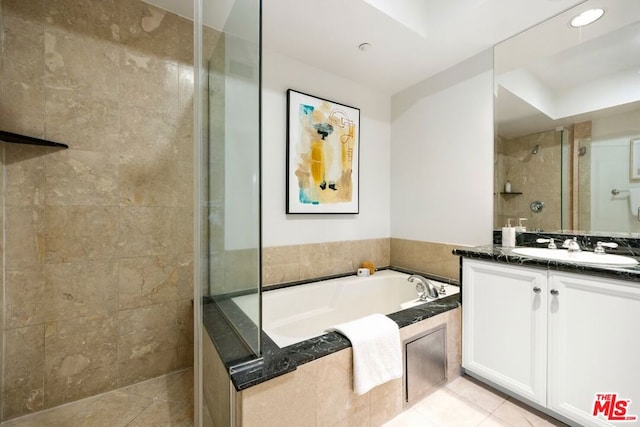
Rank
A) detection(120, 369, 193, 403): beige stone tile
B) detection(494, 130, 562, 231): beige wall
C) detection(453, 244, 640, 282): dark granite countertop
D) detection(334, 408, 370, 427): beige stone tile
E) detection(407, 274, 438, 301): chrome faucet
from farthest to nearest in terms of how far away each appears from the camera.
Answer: detection(407, 274, 438, 301): chrome faucet
detection(494, 130, 562, 231): beige wall
detection(120, 369, 193, 403): beige stone tile
detection(334, 408, 370, 427): beige stone tile
detection(453, 244, 640, 282): dark granite countertop

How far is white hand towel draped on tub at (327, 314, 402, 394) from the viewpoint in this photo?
→ 4.09 ft

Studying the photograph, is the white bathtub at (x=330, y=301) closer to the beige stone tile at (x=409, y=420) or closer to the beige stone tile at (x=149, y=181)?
the beige stone tile at (x=409, y=420)

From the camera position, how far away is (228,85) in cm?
120

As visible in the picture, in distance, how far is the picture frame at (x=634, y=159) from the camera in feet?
4.89

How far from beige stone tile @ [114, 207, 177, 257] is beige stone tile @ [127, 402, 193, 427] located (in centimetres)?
93

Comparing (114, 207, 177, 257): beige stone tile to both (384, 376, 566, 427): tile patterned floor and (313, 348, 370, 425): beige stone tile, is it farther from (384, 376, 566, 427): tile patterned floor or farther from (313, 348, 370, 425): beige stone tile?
(384, 376, 566, 427): tile patterned floor

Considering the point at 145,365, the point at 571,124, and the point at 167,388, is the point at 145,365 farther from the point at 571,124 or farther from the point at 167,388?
the point at 571,124

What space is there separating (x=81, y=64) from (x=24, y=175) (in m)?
0.73

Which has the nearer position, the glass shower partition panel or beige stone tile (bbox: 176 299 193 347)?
the glass shower partition panel

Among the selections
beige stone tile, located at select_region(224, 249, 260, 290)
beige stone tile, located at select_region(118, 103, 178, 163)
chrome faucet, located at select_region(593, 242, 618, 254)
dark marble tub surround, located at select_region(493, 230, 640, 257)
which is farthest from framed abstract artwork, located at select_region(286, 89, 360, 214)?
chrome faucet, located at select_region(593, 242, 618, 254)

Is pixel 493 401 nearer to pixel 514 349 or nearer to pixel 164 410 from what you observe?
pixel 514 349

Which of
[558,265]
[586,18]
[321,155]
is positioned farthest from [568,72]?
[321,155]

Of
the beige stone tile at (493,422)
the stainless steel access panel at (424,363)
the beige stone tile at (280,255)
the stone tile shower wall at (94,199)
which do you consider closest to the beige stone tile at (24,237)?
the stone tile shower wall at (94,199)

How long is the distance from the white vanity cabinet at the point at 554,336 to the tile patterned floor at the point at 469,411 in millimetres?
95
